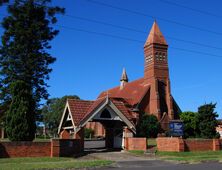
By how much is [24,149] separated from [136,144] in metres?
11.2

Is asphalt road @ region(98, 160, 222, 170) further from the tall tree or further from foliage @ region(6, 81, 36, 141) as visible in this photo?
the tall tree

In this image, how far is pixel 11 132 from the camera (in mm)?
25562

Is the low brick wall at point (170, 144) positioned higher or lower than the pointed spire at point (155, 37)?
lower

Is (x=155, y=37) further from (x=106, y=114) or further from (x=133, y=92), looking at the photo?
(x=106, y=114)

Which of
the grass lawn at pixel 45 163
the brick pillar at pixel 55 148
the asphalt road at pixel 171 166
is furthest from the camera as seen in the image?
the brick pillar at pixel 55 148

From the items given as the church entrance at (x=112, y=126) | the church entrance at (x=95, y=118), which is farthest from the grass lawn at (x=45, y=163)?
the church entrance at (x=112, y=126)

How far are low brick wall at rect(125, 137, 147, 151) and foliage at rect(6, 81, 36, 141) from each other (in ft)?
31.7

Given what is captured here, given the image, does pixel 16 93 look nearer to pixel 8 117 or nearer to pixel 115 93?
pixel 8 117

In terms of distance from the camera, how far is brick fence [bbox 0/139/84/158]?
23.7 meters

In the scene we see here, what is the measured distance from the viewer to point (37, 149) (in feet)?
81.0

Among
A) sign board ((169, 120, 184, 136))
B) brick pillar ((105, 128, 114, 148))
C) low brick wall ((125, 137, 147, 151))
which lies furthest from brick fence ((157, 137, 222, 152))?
brick pillar ((105, 128, 114, 148))

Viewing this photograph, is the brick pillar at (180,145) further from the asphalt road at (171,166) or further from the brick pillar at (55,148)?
the brick pillar at (55,148)

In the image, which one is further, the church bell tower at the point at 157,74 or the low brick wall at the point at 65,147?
the church bell tower at the point at 157,74

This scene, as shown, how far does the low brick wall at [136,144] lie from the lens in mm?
31078
